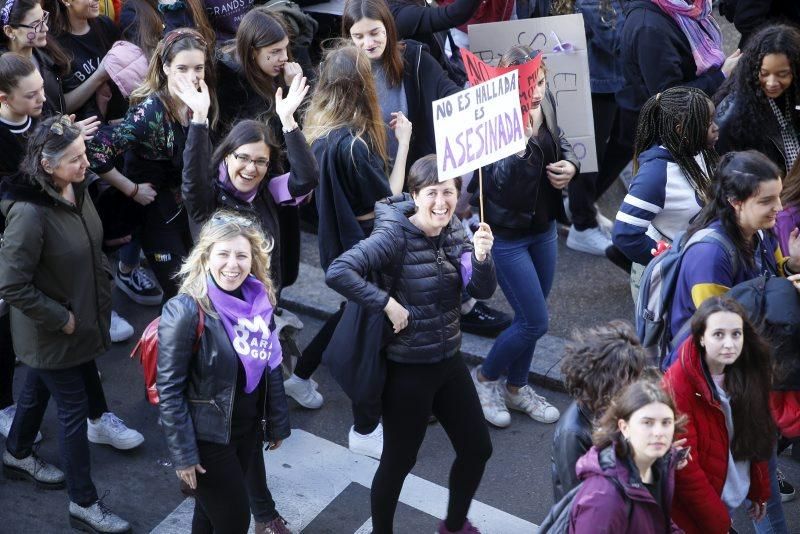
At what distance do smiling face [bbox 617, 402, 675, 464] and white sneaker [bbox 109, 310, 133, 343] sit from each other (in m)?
3.88

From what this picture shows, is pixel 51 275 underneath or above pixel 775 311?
above

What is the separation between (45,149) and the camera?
486 centimetres

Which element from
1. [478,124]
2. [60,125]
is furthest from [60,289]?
[478,124]

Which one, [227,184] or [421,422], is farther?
[227,184]

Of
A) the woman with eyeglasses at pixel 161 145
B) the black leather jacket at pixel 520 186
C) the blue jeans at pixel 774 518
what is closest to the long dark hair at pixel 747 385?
the blue jeans at pixel 774 518

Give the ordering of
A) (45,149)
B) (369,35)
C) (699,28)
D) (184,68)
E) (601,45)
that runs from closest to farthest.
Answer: (45,149), (184,68), (369,35), (699,28), (601,45)

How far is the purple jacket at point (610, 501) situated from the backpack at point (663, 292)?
1.14 metres

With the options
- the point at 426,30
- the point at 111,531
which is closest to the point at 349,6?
the point at 426,30

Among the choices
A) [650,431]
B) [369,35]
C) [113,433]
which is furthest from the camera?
[369,35]

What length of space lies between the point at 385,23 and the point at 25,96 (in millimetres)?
1870

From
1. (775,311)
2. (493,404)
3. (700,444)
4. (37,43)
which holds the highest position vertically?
(37,43)

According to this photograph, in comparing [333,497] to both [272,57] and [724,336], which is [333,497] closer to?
[724,336]

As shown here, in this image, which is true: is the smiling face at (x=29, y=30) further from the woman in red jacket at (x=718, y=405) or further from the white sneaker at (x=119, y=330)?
the woman in red jacket at (x=718, y=405)

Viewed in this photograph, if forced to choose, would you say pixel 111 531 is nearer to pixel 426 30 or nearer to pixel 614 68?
pixel 426 30
